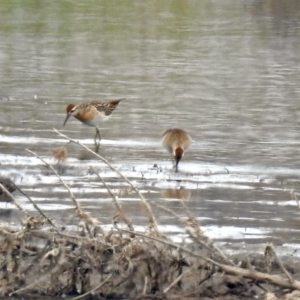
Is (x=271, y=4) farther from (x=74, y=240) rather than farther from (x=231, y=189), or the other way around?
(x=74, y=240)

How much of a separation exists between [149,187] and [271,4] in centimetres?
2178

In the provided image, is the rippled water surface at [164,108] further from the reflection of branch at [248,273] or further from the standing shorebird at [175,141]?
the reflection of branch at [248,273]

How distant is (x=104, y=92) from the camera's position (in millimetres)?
17047

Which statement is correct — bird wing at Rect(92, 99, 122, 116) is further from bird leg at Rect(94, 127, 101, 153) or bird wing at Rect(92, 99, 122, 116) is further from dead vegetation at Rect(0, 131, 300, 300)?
dead vegetation at Rect(0, 131, 300, 300)

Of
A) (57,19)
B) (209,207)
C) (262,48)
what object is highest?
(57,19)

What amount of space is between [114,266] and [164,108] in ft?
27.7

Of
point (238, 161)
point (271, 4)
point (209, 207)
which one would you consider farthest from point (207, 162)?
point (271, 4)

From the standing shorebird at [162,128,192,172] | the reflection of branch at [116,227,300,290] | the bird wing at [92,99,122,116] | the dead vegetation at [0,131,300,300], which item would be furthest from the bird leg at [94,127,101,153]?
the reflection of branch at [116,227,300,290]

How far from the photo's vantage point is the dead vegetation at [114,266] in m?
7.25

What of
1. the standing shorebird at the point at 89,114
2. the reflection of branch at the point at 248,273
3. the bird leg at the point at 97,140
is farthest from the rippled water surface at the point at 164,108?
the reflection of branch at the point at 248,273

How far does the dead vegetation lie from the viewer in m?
7.25

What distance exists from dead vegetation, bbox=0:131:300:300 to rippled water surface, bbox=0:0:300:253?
0.79 metres

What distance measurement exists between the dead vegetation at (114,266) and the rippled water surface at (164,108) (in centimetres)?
79

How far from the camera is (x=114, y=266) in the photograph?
7312 millimetres
